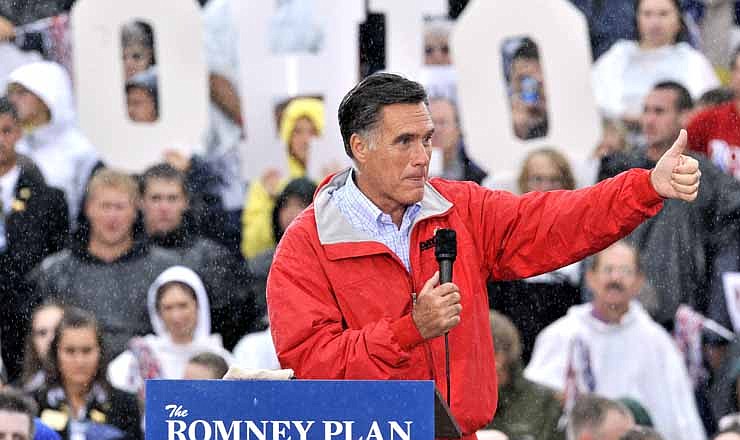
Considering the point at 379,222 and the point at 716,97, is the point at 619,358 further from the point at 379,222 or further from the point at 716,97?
the point at 379,222

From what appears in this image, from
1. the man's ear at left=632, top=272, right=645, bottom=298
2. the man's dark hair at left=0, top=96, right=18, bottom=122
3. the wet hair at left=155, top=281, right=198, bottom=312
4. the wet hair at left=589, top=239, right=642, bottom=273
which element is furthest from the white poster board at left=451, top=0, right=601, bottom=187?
the man's dark hair at left=0, top=96, right=18, bottom=122

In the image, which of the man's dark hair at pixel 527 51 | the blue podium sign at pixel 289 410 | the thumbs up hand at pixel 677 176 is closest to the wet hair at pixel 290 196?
the man's dark hair at pixel 527 51

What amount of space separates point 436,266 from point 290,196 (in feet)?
12.3

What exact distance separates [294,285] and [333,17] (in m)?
4.29

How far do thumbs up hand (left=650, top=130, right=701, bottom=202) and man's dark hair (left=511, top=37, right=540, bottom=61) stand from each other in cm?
443

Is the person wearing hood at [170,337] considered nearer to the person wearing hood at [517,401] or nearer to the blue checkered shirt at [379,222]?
the person wearing hood at [517,401]

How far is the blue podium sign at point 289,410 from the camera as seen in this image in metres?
3.98

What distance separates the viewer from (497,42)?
8812 mm

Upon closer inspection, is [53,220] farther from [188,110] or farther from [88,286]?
[188,110]

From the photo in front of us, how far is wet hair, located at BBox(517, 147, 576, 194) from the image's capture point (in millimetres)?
8297

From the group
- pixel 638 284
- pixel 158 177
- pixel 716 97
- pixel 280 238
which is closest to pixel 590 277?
pixel 638 284

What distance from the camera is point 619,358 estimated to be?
8008 millimetres

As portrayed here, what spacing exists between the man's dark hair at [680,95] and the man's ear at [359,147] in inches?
153

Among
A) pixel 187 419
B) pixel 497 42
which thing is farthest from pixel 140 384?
pixel 187 419
